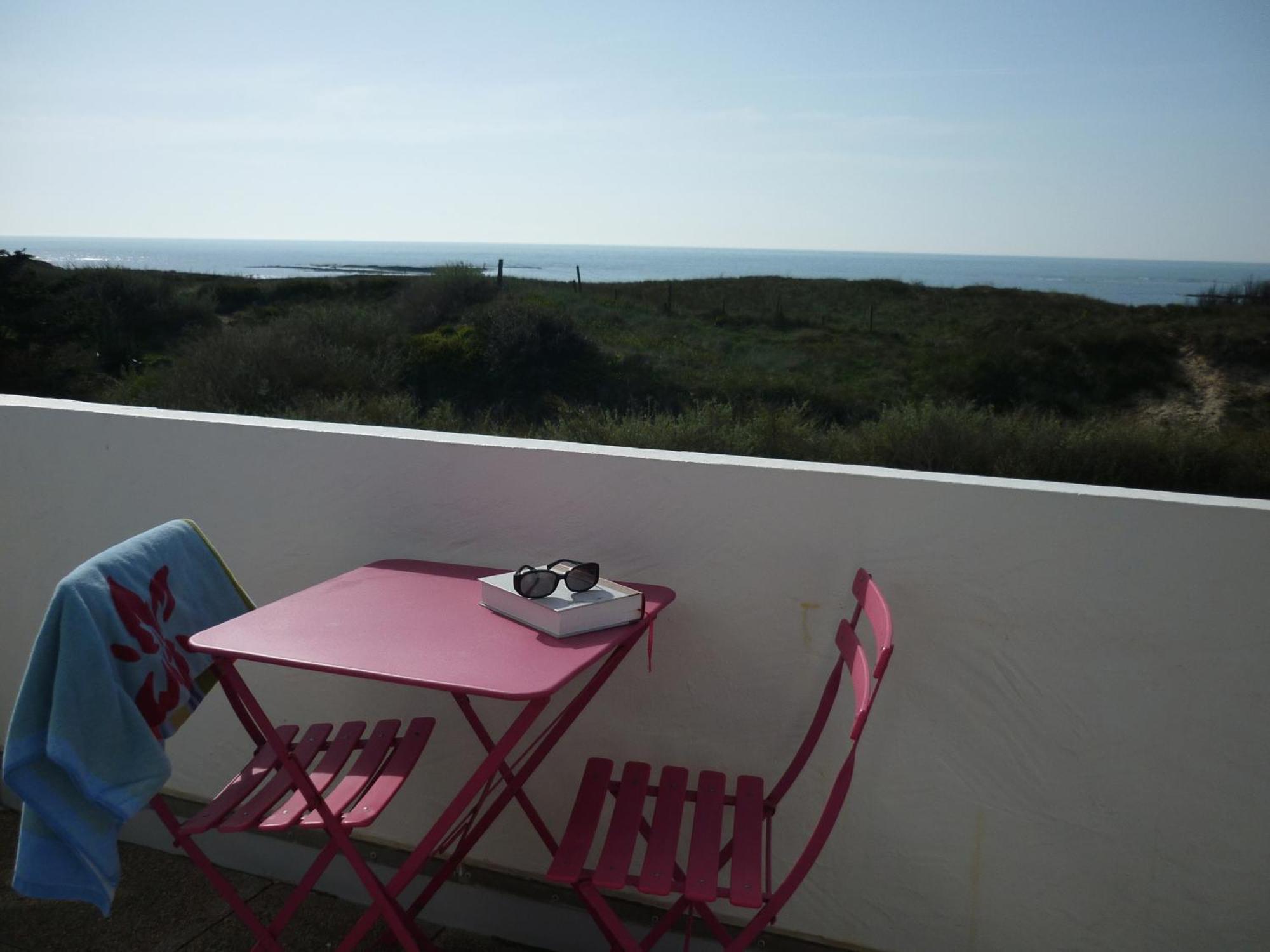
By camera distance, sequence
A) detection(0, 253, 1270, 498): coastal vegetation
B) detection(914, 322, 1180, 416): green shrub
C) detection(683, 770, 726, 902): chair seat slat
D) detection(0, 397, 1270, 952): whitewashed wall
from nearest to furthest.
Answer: detection(683, 770, 726, 902): chair seat slat < detection(0, 397, 1270, 952): whitewashed wall < detection(0, 253, 1270, 498): coastal vegetation < detection(914, 322, 1180, 416): green shrub

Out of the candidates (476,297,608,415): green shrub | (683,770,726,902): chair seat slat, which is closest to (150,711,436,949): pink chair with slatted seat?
(683,770,726,902): chair seat slat

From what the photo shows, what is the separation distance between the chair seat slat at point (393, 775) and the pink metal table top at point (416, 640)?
0.31 m

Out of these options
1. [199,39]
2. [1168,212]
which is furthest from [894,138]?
[199,39]

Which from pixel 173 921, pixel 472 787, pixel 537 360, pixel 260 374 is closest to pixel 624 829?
pixel 472 787

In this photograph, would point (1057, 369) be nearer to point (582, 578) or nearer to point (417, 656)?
point (582, 578)

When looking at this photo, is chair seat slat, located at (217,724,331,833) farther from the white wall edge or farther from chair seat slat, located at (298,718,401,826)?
the white wall edge

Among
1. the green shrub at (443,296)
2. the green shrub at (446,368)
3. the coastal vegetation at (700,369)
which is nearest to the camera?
the coastal vegetation at (700,369)

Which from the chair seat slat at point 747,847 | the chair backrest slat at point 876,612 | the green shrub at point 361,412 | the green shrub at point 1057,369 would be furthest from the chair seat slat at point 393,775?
the green shrub at point 1057,369

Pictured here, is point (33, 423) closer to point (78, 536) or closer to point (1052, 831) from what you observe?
point (78, 536)

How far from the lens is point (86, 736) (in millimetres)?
1430

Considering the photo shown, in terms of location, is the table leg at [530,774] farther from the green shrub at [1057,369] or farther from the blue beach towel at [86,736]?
the green shrub at [1057,369]

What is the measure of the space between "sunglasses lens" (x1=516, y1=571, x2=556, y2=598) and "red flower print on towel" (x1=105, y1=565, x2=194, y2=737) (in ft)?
1.84

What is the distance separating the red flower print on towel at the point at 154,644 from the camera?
1530 millimetres

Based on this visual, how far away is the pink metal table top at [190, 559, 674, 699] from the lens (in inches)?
53.3
